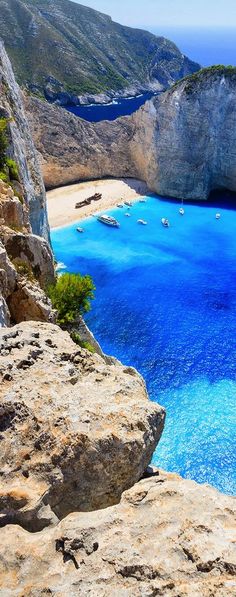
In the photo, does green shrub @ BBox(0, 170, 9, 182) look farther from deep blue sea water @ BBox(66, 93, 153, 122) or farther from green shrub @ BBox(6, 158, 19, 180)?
deep blue sea water @ BBox(66, 93, 153, 122)

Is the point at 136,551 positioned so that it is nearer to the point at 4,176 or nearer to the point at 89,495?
the point at 89,495

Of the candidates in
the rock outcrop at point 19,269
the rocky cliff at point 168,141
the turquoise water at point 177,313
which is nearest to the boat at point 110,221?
the turquoise water at point 177,313

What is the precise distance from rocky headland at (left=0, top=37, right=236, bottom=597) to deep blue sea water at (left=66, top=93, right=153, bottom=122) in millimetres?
156360

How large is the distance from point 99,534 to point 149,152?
262ft

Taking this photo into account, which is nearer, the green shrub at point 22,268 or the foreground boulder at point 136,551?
the foreground boulder at point 136,551

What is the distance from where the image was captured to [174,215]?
244ft

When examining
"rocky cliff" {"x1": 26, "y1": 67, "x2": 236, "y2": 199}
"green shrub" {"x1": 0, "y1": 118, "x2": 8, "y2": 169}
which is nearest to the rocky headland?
"green shrub" {"x1": 0, "y1": 118, "x2": 8, "y2": 169}

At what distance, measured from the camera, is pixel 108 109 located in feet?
579

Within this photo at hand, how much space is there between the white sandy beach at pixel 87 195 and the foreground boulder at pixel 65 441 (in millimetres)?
62141

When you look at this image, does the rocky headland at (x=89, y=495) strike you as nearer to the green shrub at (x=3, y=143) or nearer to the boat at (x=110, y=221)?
the green shrub at (x=3, y=143)

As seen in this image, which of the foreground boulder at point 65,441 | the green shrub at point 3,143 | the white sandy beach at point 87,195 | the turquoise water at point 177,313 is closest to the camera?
the foreground boulder at point 65,441

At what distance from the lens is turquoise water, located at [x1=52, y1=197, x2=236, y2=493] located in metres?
32.1

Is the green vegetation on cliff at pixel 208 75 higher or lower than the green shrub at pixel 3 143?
higher

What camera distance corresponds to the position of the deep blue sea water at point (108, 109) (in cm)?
16088
